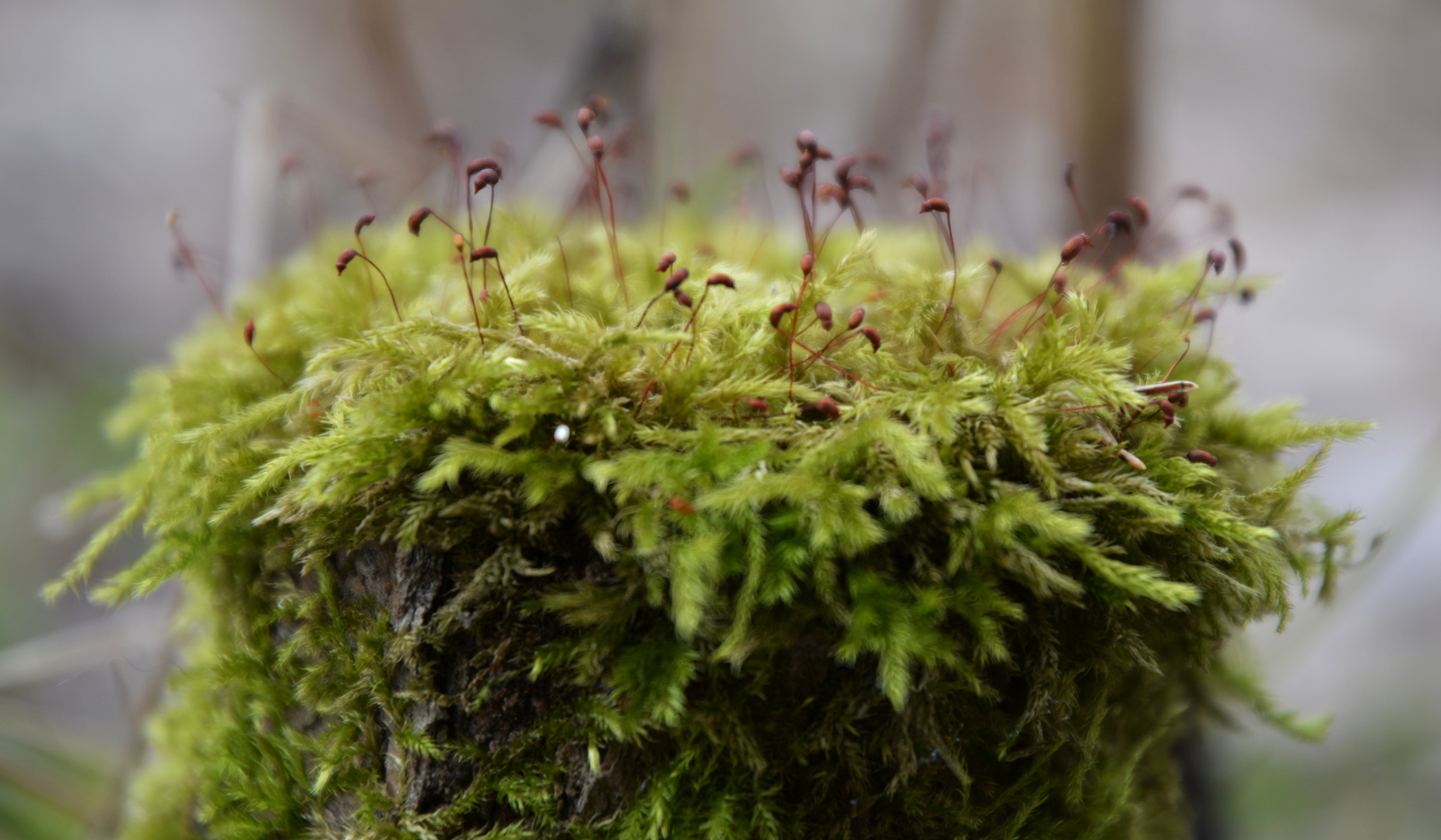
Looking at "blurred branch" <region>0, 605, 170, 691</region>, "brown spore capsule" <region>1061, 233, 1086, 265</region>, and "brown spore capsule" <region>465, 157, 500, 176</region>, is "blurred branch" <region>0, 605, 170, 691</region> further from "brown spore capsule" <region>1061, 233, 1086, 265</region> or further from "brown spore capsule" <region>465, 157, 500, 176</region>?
"brown spore capsule" <region>1061, 233, 1086, 265</region>

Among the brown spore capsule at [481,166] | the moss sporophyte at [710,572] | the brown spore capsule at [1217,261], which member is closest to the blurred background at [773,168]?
the brown spore capsule at [1217,261]

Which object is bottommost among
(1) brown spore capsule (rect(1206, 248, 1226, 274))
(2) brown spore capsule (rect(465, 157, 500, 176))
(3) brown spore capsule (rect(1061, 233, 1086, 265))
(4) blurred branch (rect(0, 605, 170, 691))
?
(4) blurred branch (rect(0, 605, 170, 691))

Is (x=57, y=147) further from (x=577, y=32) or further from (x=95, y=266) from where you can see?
(x=577, y=32)

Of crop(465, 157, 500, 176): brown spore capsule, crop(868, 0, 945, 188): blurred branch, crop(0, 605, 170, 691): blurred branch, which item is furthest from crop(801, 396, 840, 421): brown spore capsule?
crop(868, 0, 945, 188): blurred branch

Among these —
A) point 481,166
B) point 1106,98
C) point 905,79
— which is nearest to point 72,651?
point 481,166

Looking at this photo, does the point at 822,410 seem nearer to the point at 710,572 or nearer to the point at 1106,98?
the point at 710,572

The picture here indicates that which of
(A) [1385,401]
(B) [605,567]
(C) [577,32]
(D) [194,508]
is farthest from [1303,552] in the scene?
(C) [577,32]

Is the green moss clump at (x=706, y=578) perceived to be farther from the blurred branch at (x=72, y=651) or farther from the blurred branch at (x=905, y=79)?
the blurred branch at (x=905, y=79)
